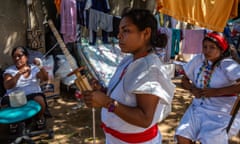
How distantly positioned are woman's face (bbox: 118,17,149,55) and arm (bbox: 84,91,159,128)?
26 cm

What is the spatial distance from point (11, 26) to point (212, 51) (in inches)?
158

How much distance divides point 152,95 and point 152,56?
0.22 metres

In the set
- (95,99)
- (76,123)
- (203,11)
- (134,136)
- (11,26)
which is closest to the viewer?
(95,99)

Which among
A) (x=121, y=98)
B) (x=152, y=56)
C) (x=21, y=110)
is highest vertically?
(x=152, y=56)

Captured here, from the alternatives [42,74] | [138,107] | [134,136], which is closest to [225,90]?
[134,136]

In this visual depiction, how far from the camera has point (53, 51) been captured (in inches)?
225

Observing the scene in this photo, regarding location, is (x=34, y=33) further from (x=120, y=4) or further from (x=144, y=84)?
(x=144, y=84)

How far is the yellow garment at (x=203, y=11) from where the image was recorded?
3.92 m

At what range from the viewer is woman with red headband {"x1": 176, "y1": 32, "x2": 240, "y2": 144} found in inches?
94.0

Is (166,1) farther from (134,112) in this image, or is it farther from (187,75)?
(134,112)

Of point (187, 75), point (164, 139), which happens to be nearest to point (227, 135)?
point (187, 75)

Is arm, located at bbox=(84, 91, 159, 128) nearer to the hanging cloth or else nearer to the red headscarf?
the red headscarf

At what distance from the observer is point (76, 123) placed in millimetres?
4223

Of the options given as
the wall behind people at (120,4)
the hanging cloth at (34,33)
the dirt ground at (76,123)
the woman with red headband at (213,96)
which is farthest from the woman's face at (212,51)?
the wall behind people at (120,4)
